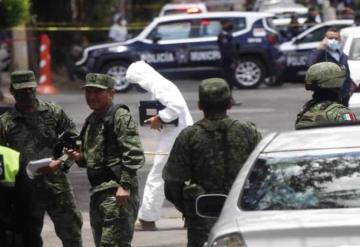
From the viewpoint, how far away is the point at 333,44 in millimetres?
15594

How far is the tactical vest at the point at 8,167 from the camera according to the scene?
734 centimetres

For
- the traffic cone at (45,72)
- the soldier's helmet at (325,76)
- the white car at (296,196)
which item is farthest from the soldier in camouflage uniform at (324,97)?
the traffic cone at (45,72)

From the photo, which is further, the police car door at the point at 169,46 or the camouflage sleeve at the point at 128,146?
the police car door at the point at 169,46

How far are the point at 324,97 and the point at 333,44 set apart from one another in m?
6.60

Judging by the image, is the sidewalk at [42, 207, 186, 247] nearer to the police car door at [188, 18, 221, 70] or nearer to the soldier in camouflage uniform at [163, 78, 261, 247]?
the soldier in camouflage uniform at [163, 78, 261, 247]

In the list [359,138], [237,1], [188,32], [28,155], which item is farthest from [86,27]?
[359,138]

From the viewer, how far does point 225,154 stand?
798 centimetres

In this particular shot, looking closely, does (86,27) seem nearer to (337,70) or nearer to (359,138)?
(337,70)

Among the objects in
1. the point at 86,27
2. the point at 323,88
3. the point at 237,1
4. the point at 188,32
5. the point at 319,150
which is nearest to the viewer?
the point at 319,150

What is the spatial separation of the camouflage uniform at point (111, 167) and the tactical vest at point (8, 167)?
1.11m

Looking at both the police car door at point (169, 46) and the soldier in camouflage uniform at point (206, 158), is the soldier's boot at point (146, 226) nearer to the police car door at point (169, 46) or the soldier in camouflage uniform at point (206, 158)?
the soldier in camouflage uniform at point (206, 158)

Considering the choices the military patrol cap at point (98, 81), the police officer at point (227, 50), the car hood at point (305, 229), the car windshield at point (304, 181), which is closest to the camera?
the car hood at point (305, 229)

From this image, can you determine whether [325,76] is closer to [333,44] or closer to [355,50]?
[333,44]

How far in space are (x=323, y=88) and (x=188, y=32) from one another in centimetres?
2035
